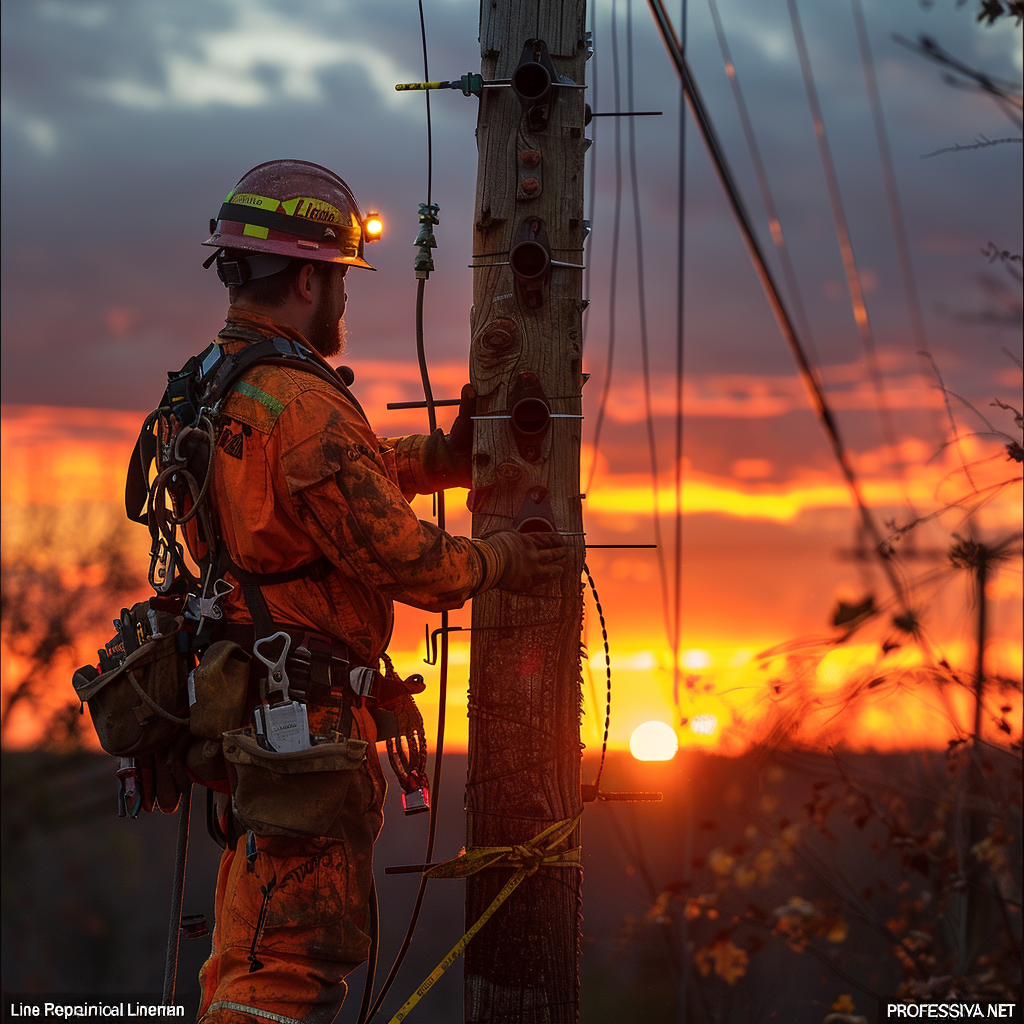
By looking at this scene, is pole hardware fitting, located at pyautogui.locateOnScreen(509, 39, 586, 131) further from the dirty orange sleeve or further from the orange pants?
the orange pants

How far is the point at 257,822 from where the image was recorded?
3.19m

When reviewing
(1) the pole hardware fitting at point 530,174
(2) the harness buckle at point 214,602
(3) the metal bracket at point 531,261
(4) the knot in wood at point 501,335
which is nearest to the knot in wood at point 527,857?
(2) the harness buckle at point 214,602

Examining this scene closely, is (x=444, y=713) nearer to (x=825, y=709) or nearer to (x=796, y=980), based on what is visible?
(x=825, y=709)

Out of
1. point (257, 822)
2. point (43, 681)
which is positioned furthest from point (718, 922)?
point (43, 681)

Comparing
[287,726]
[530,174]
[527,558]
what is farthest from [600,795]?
[530,174]

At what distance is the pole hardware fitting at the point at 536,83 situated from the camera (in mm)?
3707

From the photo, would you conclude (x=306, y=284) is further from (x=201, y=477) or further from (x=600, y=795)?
(x=600, y=795)

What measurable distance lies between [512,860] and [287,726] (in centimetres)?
97

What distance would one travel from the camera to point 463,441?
4016 millimetres

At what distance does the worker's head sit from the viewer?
371 cm

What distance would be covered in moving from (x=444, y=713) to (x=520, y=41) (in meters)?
2.44

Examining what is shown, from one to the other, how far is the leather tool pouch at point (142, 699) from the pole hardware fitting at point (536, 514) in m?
1.19

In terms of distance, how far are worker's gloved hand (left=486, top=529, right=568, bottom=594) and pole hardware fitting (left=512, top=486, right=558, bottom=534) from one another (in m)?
0.04

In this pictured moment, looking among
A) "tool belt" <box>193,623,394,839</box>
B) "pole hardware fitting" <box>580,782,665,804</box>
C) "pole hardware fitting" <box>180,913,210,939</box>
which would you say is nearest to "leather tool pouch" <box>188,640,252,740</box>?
"tool belt" <box>193,623,394,839</box>
